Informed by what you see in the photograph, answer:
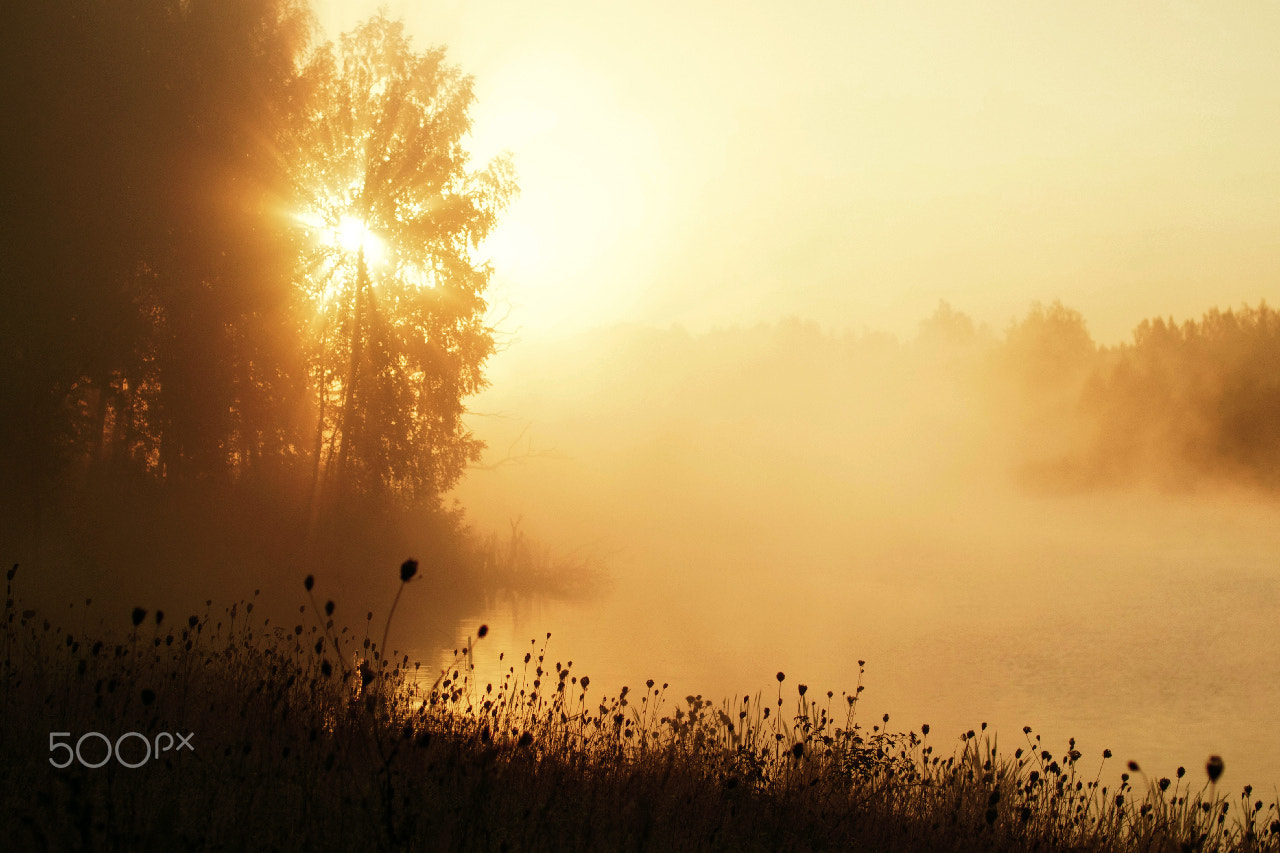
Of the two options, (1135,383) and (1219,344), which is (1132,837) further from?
(1135,383)

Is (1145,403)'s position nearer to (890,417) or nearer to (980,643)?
(890,417)

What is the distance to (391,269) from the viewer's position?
21828 mm

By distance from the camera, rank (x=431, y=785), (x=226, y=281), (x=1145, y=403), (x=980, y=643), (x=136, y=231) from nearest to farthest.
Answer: (x=431, y=785), (x=136, y=231), (x=226, y=281), (x=980, y=643), (x=1145, y=403)

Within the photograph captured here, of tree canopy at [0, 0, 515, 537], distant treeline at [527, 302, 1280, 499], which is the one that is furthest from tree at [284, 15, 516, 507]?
distant treeline at [527, 302, 1280, 499]

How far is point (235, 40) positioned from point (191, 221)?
3977 mm

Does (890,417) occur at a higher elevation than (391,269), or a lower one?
higher

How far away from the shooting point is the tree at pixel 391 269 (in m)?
20.9

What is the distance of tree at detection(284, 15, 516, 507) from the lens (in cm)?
2086

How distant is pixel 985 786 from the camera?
24.8ft

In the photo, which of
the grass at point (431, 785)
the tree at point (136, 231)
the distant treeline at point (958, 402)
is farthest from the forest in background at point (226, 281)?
the distant treeline at point (958, 402)

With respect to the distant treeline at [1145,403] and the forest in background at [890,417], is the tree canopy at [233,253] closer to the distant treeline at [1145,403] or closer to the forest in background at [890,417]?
the forest in background at [890,417]

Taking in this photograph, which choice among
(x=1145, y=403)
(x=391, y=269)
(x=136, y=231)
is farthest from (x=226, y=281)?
(x=1145, y=403)

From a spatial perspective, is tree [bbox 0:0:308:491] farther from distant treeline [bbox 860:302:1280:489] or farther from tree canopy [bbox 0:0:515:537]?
distant treeline [bbox 860:302:1280:489]

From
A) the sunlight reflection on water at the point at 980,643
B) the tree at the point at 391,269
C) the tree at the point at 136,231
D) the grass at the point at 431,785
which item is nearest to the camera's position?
the grass at the point at 431,785
